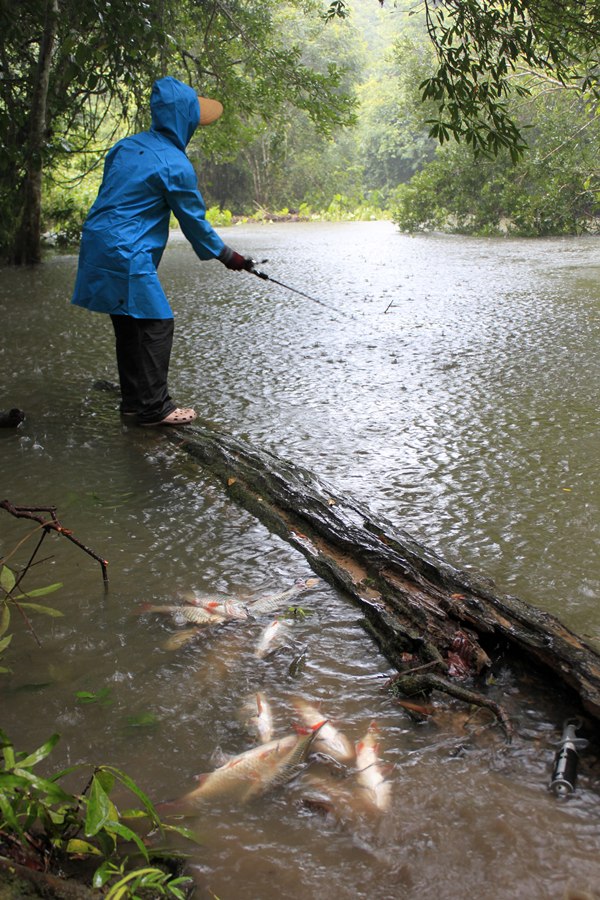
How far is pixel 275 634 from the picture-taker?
2.51 metres

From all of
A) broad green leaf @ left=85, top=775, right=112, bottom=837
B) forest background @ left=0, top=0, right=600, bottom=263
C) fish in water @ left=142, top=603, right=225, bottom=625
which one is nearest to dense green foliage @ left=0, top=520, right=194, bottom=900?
broad green leaf @ left=85, top=775, right=112, bottom=837

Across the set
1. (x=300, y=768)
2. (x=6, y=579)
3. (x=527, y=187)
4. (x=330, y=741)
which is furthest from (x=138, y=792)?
(x=527, y=187)

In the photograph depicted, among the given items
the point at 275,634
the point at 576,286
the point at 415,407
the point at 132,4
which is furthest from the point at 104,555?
the point at 576,286

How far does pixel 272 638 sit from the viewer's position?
249 cm

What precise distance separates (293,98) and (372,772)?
36.2 ft

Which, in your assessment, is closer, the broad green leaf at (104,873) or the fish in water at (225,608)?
the broad green leaf at (104,873)

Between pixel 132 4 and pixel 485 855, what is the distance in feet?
25.6

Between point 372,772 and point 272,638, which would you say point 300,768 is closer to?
point 372,772

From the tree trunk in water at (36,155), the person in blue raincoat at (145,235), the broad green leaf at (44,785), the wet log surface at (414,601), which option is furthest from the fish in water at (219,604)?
the tree trunk in water at (36,155)

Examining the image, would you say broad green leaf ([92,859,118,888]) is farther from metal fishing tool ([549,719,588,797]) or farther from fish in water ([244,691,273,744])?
metal fishing tool ([549,719,588,797])

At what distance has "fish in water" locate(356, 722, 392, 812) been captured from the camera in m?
1.85

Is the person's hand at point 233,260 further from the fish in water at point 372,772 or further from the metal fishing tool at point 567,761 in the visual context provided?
the metal fishing tool at point 567,761

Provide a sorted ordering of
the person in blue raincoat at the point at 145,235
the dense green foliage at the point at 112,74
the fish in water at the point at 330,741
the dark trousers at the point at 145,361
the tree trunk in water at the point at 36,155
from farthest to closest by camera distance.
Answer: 1. the tree trunk in water at the point at 36,155
2. the dense green foliage at the point at 112,74
3. the dark trousers at the point at 145,361
4. the person in blue raincoat at the point at 145,235
5. the fish in water at the point at 330,741

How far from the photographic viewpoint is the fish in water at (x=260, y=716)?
6.79ft
